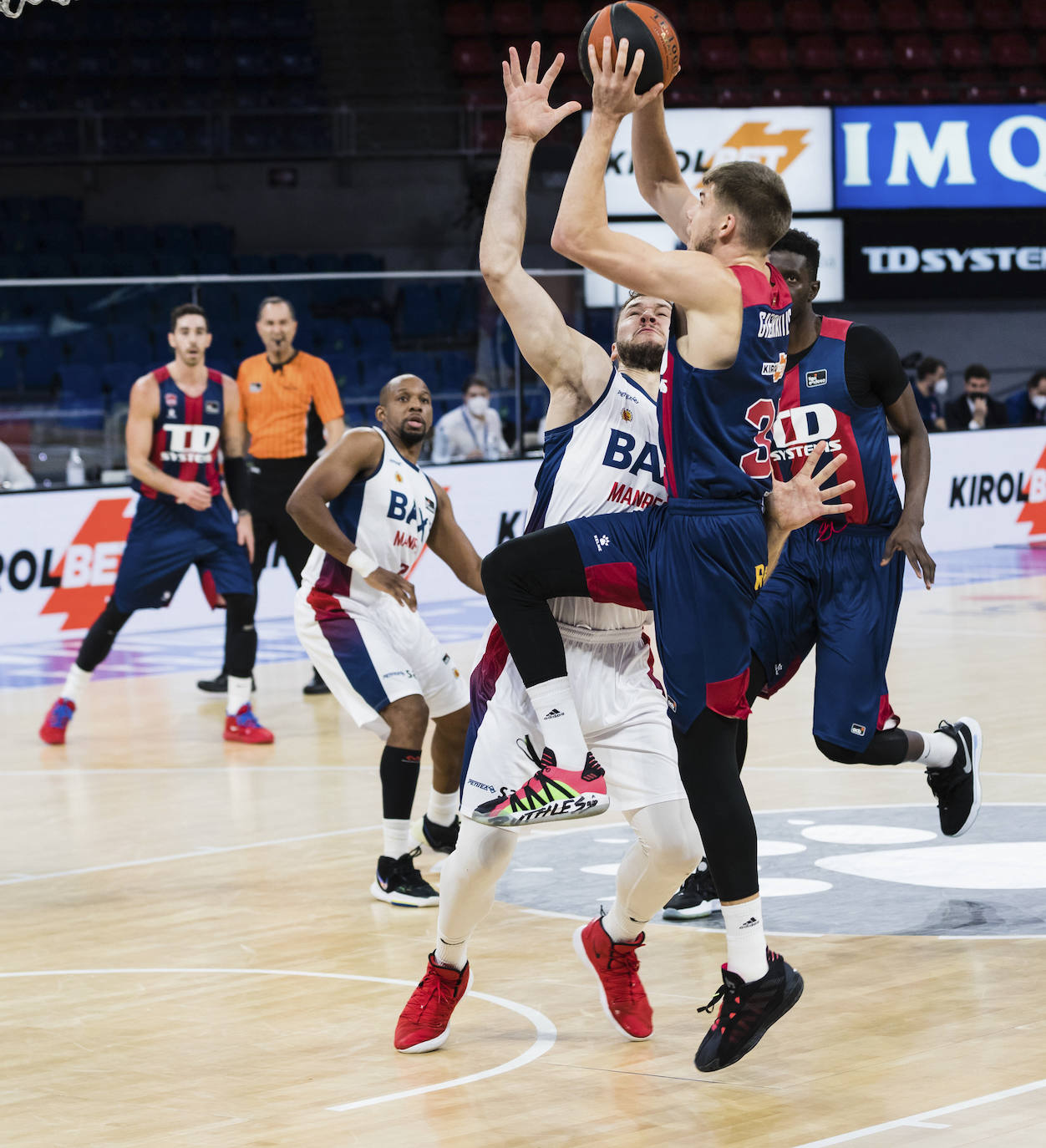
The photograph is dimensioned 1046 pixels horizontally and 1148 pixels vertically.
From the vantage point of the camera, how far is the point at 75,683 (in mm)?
9539

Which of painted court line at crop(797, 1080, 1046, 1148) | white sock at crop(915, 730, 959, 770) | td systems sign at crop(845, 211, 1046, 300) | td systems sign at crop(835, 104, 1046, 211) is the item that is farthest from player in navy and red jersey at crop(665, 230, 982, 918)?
td systems sign at crop(845, 211, 1046, 300)

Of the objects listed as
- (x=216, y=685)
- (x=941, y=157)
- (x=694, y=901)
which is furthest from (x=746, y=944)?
(x=941, y=157)

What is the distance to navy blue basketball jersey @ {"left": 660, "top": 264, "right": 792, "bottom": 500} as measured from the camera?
4258 millimetres

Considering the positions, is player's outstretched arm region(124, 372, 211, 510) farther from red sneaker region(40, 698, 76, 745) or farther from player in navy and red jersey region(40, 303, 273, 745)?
red sneaker region(40, 698, 76, 745)

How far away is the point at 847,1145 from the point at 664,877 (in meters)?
0.99

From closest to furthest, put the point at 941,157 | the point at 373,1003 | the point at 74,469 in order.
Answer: the point at 373,1003 < the point at 74,469 < the point at 941,157

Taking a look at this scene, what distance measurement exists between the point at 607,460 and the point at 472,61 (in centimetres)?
1828

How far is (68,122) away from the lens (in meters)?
19.4

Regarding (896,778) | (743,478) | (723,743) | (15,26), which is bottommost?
(896,778)

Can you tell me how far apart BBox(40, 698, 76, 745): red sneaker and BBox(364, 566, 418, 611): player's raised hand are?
127 inches

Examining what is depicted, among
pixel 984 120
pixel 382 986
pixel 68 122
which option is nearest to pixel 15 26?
pixel 68 122

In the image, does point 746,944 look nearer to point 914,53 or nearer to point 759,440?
point 759,440

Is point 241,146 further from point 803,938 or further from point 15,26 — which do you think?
point 803,938

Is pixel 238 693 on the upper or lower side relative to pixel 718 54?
lower
